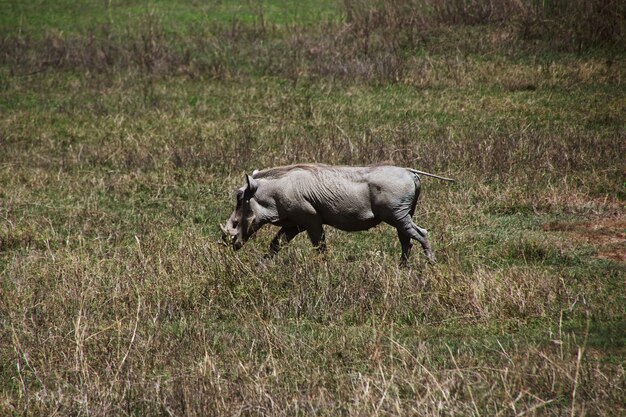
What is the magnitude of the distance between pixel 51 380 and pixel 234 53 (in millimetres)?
10180

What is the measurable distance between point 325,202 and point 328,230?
1134 millimetres

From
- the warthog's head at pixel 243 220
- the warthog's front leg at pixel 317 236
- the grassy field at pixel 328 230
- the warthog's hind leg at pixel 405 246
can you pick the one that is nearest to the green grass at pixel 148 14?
the grassy field at pixel 328 230

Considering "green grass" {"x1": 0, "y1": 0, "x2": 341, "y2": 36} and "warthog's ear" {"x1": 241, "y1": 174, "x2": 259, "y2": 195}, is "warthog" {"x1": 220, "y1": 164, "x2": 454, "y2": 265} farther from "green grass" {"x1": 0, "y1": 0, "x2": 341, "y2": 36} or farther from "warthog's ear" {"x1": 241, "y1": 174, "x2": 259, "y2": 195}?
"green grass" {"x1": 0, "y1": 0, "x2": 341, "y2": 36}

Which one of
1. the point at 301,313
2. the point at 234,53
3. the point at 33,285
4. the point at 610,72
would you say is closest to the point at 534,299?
the point at 301,313

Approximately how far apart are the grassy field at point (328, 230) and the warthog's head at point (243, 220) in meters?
0.12

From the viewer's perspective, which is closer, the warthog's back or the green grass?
the warthog's back

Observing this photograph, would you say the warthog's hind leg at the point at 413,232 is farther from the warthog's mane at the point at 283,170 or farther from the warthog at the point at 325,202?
the warthog's mane at the point at 283,170

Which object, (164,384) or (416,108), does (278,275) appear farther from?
(416,108)

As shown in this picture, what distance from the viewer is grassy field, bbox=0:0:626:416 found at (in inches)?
180

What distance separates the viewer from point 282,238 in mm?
6707

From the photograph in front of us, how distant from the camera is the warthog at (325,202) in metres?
6.34

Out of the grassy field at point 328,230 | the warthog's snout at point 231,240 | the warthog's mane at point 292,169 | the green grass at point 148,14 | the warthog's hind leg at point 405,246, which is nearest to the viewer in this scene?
the grassy field at point 328,230

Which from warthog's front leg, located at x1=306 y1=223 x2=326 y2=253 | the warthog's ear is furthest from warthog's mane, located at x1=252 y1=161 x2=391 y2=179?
warthog's front leg, located at x1=306 y1=223 x2=326 y2=253

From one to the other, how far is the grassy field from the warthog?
0.16 m
